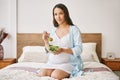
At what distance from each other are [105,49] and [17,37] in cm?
157

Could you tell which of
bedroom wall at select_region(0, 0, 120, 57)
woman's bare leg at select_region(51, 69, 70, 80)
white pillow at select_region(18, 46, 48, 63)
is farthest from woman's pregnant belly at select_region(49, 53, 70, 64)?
bedroom wall at select_region(0, 0, 120, 57)

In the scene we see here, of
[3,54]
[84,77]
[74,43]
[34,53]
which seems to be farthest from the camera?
[3,54]

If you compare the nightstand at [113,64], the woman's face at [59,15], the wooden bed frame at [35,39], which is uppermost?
the woman's face at [59,15]

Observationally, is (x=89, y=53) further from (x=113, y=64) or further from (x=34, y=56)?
(x=34, y=56)

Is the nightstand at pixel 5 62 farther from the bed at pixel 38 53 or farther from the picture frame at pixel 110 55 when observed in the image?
the picture frame at pixel 110 55

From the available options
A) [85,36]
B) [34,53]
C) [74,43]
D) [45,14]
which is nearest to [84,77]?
[74,43]

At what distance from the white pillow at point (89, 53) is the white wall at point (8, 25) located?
1.28 m

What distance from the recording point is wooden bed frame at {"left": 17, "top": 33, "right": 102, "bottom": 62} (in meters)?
4.11

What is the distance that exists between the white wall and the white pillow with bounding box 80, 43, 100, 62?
1277 mm

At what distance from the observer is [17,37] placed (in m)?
4.17

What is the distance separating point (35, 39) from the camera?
4133mm

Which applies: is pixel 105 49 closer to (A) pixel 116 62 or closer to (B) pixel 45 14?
(A) pixel 116 62

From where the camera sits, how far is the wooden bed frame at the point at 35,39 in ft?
13.5

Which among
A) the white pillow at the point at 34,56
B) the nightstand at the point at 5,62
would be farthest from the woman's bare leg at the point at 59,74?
the nightstand at the point at 5,62
